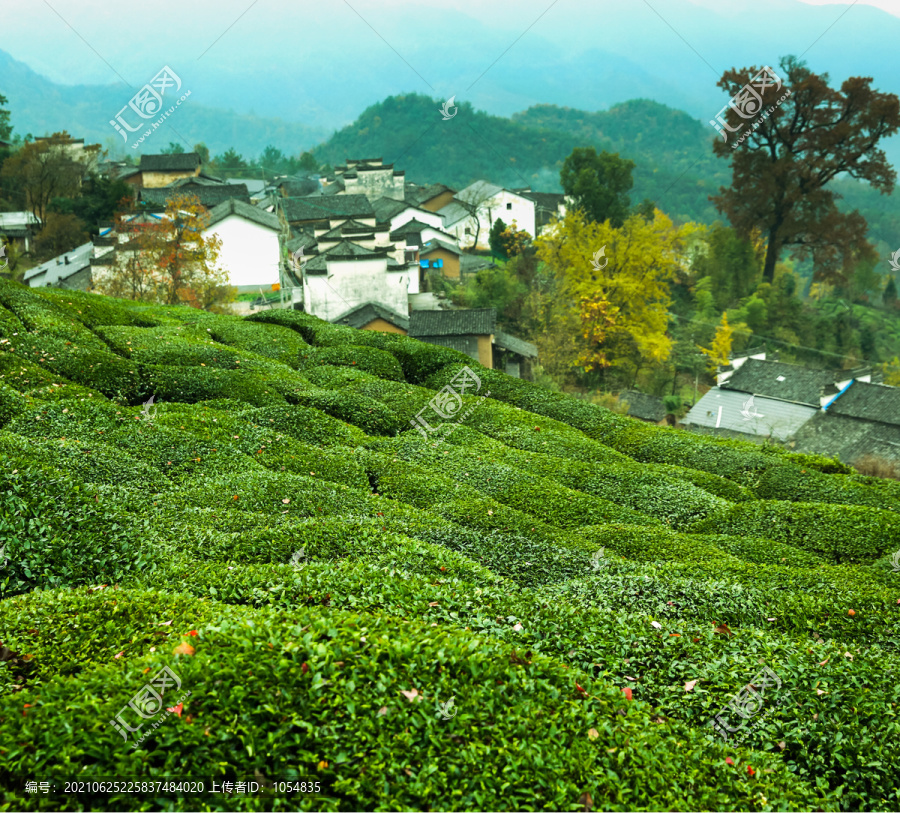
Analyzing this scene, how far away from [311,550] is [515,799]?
5.59m

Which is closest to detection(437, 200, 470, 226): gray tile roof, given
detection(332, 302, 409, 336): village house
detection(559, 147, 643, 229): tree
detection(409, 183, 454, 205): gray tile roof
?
detection(409, 183, 454, 205): gray tile roof

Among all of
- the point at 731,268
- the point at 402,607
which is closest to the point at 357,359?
the point at 402,607

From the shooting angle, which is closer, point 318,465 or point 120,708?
point 120,708

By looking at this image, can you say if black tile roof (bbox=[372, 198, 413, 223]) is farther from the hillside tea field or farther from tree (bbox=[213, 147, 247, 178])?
the hillside tea field

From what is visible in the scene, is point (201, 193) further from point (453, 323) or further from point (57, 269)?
point (453, 323)

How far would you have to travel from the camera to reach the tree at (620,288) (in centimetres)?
4228

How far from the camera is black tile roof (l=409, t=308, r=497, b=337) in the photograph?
3559cm

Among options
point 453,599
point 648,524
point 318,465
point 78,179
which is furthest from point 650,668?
point 78,179

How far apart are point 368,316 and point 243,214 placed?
14.5 m

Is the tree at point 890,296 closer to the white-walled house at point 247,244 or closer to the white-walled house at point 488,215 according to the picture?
the white-walled house at point 488,215

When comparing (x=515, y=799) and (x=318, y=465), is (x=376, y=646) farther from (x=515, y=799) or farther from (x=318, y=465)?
(x=318, y=465)

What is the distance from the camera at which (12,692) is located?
607cm

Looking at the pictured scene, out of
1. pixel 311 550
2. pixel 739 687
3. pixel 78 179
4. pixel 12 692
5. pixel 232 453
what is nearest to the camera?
pixel 12 692

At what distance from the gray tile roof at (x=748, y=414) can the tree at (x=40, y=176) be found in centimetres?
4418
